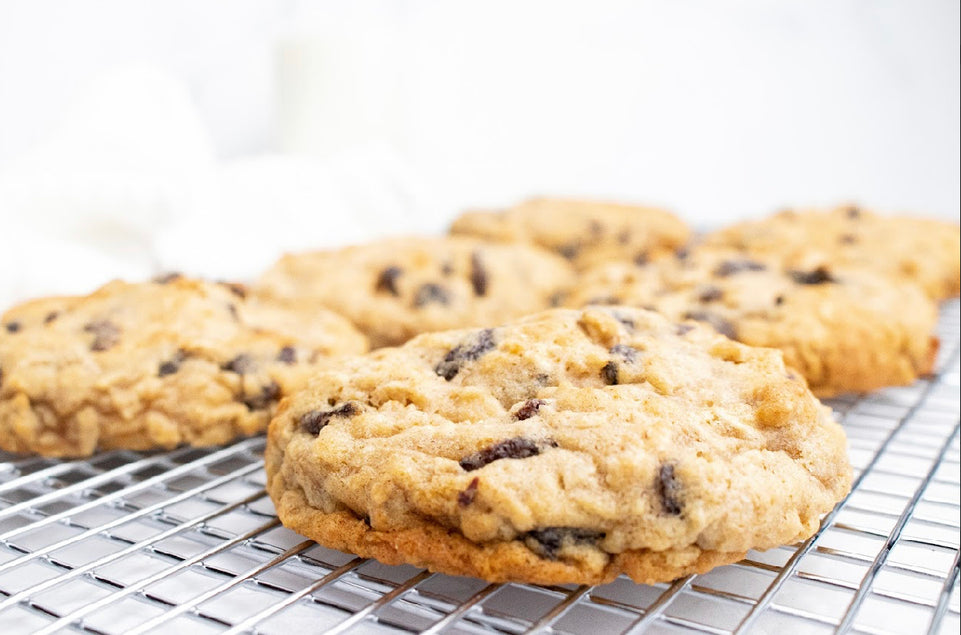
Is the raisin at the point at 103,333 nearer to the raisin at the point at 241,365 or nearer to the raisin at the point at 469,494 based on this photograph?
the raisin at the point at 241,365

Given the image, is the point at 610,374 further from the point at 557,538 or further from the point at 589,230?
the point at 589,230

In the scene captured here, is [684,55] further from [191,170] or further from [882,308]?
[882,308]

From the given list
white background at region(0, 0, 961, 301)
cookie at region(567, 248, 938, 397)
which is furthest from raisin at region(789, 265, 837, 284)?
white background at region(0, 0, 961, 301)

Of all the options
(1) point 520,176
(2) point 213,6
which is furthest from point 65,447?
(1) point 520,176

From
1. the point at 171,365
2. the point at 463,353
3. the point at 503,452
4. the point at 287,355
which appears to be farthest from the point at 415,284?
the point at 503,452

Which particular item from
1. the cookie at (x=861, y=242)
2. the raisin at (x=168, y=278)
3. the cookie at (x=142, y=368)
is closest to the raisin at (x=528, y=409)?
the cookie at (x=142, y=368)
